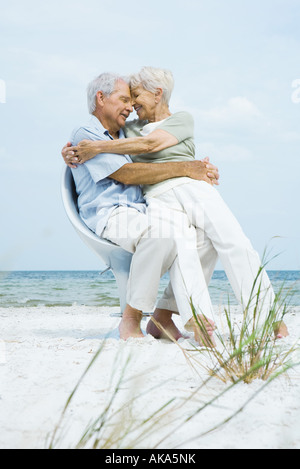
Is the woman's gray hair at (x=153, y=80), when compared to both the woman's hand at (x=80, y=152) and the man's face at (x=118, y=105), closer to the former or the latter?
the man's face at (x=118, y=105)

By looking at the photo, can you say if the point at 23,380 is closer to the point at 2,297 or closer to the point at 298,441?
the point at 298,441

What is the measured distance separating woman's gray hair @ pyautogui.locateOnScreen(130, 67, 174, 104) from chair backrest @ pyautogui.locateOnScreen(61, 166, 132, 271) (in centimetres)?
60

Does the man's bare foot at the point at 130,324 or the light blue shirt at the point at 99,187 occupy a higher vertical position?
the light blue shirt at the point at 99,187

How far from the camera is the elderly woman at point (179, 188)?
2588 millimetres

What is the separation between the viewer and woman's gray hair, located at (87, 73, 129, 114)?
272cm

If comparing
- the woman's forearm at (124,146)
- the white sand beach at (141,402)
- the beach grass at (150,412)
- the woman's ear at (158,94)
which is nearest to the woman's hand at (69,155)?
the woman's forearm at (124,146)

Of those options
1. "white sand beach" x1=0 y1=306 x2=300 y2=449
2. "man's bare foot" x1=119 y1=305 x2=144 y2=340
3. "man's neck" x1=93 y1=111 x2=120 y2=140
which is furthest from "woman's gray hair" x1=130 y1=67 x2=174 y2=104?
"white sand beach" x1=0 y1=306 x2=300 y2=449

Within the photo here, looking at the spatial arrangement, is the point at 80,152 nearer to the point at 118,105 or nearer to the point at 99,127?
the point at 99,127

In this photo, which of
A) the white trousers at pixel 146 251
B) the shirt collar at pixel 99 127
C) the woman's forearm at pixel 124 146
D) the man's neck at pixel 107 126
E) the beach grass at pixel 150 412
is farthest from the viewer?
the man's neck at pixel 107 126

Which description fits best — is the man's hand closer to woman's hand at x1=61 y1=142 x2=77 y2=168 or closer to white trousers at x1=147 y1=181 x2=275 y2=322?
white trousers at x1=147 y1=181 x2=275 y2=322

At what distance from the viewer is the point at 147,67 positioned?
2.80 meters

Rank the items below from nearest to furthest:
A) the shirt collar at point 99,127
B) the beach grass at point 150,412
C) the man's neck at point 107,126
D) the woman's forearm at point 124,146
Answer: the beach grass at point 150,412 → the woman's forearm at point 124,146 → the shirt collar at point 99,127 → the man's neck at point 107,126

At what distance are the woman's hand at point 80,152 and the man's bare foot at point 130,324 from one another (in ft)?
2.54
